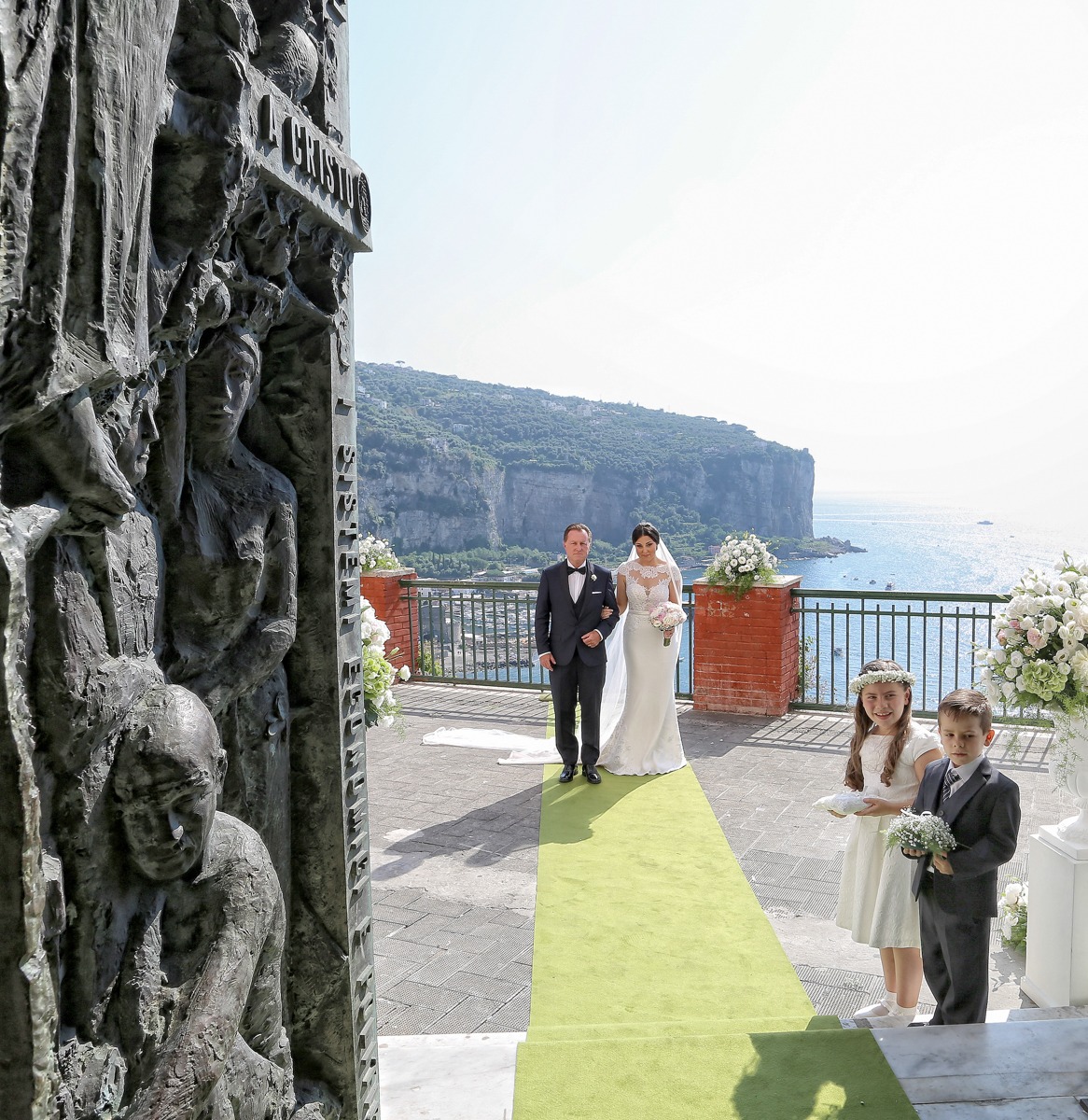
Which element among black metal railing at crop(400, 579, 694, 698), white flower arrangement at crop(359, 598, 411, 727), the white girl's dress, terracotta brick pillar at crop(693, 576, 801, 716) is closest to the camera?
the white girl's dress

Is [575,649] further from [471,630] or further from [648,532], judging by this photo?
[471,630]

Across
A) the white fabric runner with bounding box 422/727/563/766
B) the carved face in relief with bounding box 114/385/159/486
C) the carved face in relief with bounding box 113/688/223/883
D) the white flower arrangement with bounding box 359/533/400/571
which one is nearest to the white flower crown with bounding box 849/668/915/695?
the carved face in relief with bounding box 113/688/223/883

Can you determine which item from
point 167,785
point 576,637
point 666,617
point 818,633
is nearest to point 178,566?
point 167,785

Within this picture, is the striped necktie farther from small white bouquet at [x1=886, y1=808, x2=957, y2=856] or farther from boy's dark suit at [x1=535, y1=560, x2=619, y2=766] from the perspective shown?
boy's dark suit at [x1=535, y1=560, x2=619, y2=766]

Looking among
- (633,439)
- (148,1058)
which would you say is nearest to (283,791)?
(148,1058)

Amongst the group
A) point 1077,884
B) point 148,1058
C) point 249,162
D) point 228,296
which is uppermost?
point 249,162

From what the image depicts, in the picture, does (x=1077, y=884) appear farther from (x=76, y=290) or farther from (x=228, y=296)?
(x=76, y=290)

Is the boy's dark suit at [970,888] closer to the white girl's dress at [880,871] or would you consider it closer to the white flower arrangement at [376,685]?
the white girl's dress at [880,871]

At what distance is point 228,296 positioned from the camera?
79.9 inches

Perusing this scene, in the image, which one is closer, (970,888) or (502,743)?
(970,888)

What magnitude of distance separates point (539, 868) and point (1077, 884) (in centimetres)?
315

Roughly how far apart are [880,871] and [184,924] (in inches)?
129

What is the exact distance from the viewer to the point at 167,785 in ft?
5.73

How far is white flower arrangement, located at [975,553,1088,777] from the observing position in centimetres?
436
